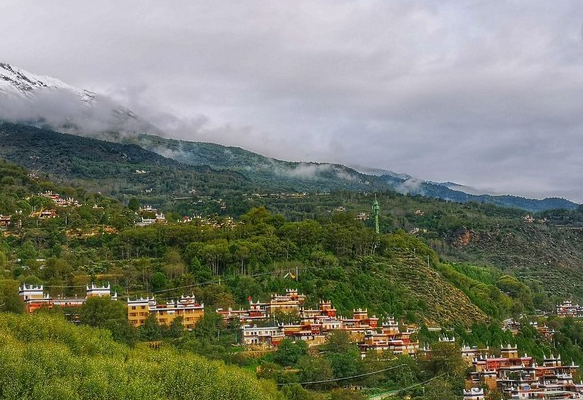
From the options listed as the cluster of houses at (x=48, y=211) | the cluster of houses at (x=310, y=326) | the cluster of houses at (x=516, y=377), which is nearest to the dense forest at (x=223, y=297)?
the cluster of houses at (x=48, y=211)

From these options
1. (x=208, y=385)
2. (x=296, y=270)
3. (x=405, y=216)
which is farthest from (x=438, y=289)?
(x=405, y=216)

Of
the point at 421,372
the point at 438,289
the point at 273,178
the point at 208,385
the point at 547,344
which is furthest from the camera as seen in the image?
the point at 273,178

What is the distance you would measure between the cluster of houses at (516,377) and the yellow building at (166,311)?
469 inches

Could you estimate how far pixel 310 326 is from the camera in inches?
1487

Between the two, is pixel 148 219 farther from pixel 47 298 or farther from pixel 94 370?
pixel 94 370

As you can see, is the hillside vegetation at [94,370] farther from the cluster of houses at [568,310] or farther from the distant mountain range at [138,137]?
the distant mountain range at [138,137]

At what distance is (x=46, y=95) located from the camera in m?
142

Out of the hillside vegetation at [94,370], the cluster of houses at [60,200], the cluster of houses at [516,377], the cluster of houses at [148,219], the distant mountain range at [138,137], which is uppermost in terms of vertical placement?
the distant mountain range at [138,137]

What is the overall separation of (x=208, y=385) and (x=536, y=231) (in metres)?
66.0

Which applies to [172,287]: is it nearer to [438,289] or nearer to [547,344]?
[438,289]

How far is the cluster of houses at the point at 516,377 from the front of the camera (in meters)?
34.6

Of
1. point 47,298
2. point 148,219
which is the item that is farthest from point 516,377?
point 148,219

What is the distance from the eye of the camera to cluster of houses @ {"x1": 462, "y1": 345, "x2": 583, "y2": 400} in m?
34.6

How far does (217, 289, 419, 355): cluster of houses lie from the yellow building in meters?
1.44
